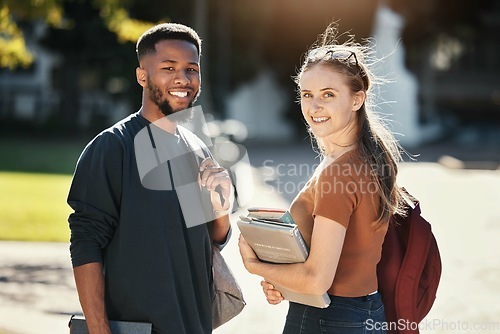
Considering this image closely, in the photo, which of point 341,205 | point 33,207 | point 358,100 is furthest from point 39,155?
point 341,205

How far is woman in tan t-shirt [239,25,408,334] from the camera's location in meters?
3.24

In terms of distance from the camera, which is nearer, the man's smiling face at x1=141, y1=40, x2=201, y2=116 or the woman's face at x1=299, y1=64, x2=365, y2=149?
the woman's face at x1=299, y1=64, x2=365, y2=149

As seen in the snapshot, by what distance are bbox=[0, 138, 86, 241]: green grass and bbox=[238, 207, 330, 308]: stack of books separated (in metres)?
9.54

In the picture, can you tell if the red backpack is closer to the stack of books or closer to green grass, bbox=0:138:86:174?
the stack of books

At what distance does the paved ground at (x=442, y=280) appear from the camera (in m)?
7.63

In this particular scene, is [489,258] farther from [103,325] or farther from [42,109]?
[42,109]

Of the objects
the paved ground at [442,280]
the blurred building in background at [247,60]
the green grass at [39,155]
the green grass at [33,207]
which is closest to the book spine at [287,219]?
the paved ground at [442,280]

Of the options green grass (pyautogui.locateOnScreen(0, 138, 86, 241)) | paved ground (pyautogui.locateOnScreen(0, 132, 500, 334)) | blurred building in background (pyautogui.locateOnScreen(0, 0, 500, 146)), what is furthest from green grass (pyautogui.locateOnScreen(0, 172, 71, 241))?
blurred building in background (pyautogui.locateOnScreen(0, 0, 500, 146))

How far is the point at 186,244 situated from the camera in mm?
3414

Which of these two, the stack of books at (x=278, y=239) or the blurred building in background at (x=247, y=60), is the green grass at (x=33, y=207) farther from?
the blurred building in background at (x=247, y=60)

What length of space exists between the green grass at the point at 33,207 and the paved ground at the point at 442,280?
0.98m

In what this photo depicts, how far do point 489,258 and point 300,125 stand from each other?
114 feet

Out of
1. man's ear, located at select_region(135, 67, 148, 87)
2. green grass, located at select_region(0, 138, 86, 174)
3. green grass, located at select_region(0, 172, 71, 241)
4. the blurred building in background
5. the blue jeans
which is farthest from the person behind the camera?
the blurred building in background

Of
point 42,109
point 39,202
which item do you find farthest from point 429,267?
point 42,109
